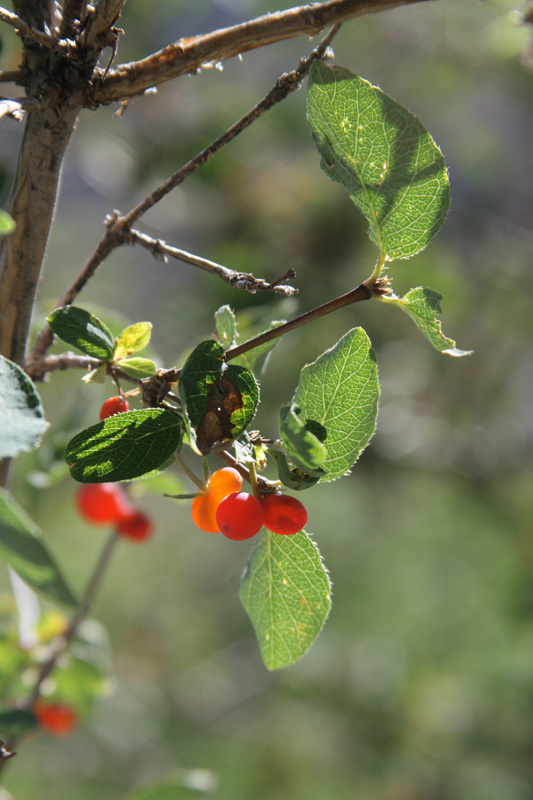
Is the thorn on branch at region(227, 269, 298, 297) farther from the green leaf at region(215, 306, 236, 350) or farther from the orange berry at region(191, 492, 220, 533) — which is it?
the orange berry at region(191, 492, 220, 533)

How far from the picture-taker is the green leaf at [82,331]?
45 cm

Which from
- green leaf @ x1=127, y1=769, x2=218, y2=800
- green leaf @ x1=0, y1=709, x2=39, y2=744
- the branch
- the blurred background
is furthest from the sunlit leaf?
the blurred background

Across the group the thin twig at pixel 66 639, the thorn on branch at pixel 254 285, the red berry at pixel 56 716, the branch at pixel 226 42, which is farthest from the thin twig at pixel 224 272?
the red berry at pixel 56 716

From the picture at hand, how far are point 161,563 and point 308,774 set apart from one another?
142cm

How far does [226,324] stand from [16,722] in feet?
1.58

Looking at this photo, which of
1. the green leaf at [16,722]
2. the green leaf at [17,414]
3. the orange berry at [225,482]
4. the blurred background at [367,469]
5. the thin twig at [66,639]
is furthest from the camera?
the blurred background at [367,469]

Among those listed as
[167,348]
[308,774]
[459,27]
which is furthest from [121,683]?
[459,27]

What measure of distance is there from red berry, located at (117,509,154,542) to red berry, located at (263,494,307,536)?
505mm

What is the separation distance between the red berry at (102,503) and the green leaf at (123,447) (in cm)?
47

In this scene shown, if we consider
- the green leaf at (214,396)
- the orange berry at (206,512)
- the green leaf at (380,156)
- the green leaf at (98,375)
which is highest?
the green leaf at (380,156)

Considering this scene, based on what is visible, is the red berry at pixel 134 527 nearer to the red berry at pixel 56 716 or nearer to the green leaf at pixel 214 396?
the red berry at pixel 56 716

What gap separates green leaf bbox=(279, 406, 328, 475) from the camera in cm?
36

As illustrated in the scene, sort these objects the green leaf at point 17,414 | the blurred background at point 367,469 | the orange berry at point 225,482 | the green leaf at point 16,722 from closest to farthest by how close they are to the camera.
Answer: the green leaf at point 17,414 < the orange berry at point 225,482 < the green leaf at point 16,722 < the blurred background at point 367,469

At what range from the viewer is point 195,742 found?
234cm
